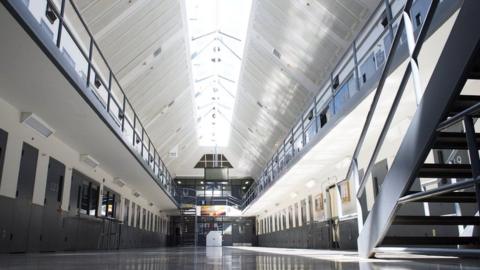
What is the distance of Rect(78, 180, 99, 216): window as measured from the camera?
1107 centimetres

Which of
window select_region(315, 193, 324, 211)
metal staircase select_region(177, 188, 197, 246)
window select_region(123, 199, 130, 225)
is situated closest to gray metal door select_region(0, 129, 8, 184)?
window select_region(123, 199, 130, 225)

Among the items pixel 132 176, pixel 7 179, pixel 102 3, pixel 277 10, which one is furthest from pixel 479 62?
pixel 132 176

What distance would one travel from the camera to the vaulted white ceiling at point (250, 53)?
995cm

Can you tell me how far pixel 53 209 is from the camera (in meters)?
9.07

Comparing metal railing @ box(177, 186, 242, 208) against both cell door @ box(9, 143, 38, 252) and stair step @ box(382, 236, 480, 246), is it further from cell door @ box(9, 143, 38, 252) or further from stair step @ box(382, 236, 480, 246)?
stair step @ box(382, 236, 480, 246)

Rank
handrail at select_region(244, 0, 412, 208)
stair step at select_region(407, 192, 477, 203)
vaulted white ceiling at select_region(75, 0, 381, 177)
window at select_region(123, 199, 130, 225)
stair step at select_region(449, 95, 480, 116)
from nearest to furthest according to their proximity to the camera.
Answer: stair step at select_region(449, 95, 480, 116)
stair step at select_region(407, 192, 477, 203)
handrail at select_region(244, 0, 412, 208)
vaulted white ceiling at select_region(75, 0, 381, 177)
window at select_region(123, 199, 130, 225)

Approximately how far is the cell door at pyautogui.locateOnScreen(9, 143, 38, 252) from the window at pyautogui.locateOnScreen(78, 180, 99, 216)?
2.91m

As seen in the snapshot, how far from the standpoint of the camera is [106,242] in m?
13.6

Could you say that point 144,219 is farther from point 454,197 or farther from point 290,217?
point 454,197

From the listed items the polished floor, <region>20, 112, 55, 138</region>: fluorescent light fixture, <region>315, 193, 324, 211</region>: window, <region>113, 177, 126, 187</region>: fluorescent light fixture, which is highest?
<region>20, 112, 55, 138</region>: fluorescent light fixture

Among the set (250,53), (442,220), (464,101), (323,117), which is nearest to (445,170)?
(442,220)

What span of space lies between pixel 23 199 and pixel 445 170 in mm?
7358

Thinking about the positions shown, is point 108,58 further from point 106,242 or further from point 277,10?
point 106,242

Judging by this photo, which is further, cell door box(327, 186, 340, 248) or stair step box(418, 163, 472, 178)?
cell door box(327, 186, 340, 248)
